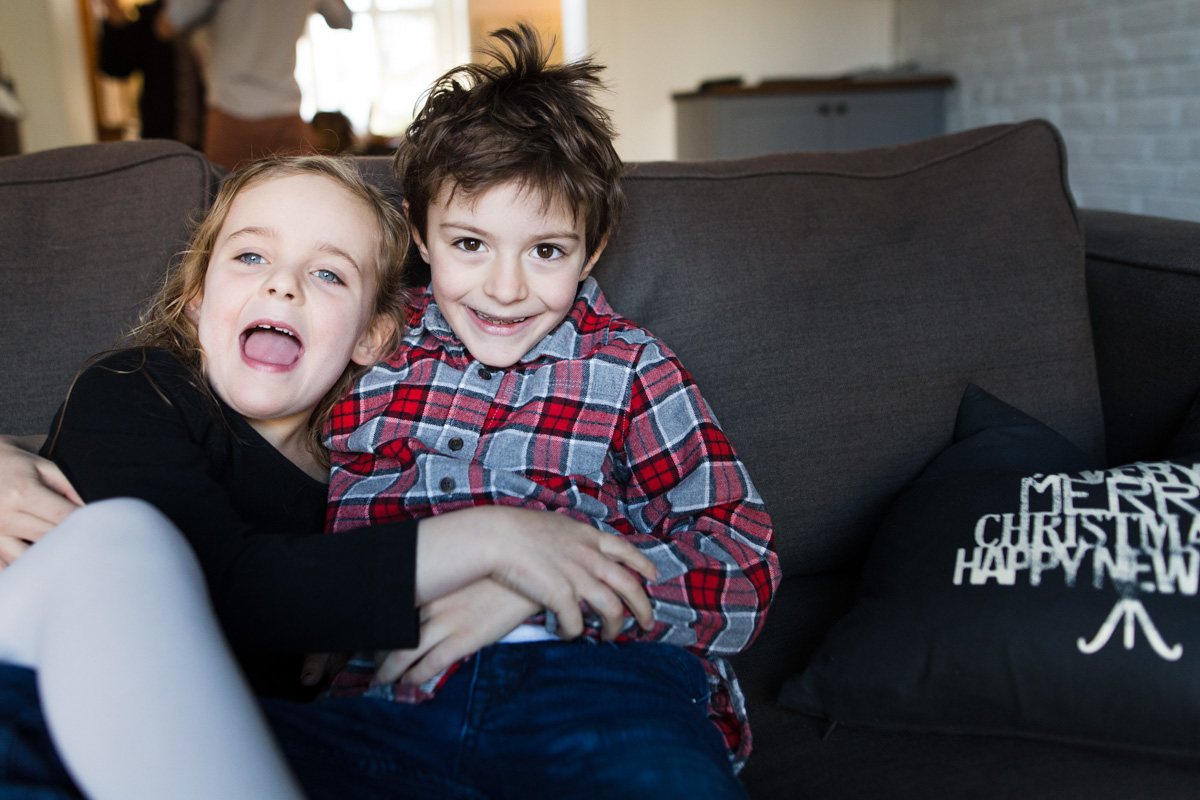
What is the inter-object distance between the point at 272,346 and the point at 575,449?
0.34 metres

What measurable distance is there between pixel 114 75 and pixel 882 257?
4.02 meters

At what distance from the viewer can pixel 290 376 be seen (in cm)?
96

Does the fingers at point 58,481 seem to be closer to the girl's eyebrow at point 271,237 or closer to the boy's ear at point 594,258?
the girl's eyebrow at point 271,237

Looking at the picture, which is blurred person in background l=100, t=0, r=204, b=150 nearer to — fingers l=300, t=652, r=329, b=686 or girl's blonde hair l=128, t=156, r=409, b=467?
girl's blonde hair l=128, t=156, r=409, b=467

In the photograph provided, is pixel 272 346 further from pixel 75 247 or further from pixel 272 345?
pixel 75 247

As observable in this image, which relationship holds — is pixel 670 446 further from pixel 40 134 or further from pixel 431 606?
pixel 40 134

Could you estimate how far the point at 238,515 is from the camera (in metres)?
0.86

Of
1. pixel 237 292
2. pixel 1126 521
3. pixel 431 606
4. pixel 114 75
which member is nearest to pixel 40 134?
pixel 114 75

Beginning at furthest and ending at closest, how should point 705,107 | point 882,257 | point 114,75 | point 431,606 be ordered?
point 114,75 → point 705,107 → point 882,257 → point 431,606

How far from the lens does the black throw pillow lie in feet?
2.65

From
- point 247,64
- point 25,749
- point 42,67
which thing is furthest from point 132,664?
point 42,67

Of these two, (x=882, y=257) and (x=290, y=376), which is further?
(x=882, y=257)

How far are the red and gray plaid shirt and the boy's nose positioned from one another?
0.30 ft

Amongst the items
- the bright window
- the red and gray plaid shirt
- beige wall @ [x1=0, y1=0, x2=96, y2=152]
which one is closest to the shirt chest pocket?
the red and gray plaid shirt
